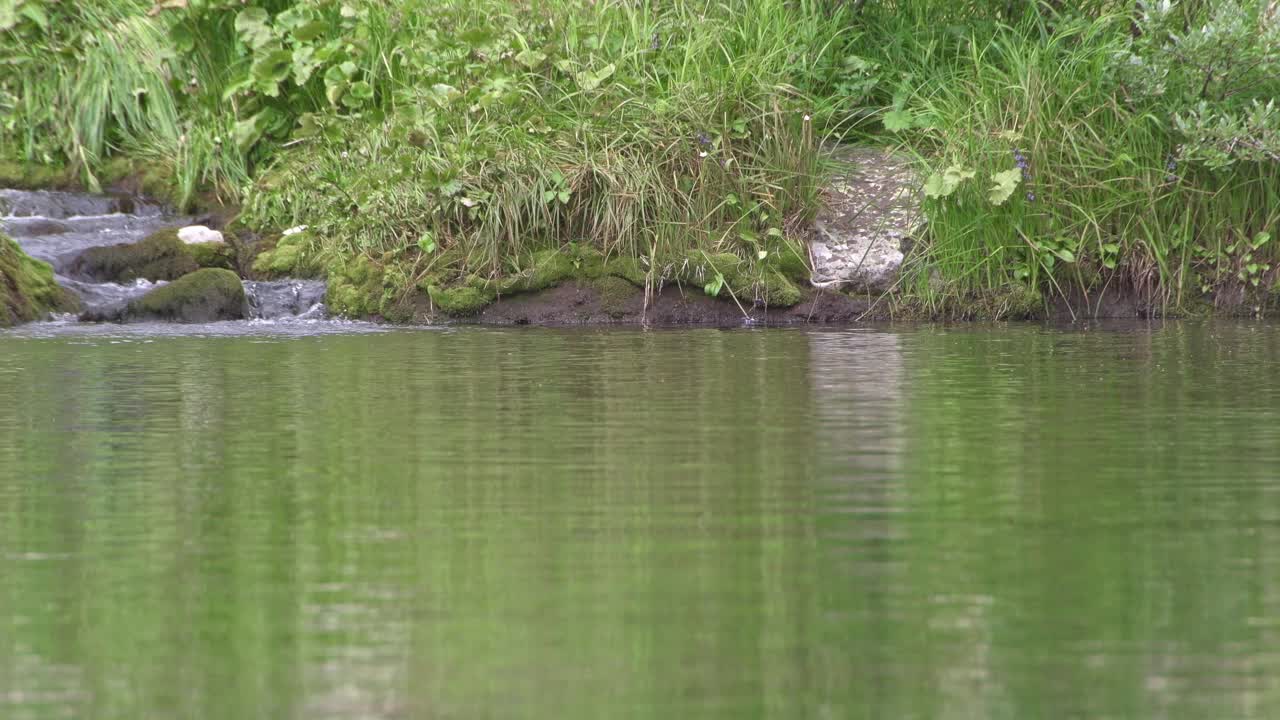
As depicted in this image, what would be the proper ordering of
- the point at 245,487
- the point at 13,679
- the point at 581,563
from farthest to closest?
the point at 245,487 < the point at 581,563 < the point at 13,679

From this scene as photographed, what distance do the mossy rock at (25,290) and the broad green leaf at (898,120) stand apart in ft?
18.4

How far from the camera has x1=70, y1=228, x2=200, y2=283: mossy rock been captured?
455 inches

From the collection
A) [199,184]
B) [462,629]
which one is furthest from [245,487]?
[199,184]

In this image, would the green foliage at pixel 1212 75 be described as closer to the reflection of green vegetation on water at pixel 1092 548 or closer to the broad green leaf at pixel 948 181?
→ the broad green leaf at pixel 948 181

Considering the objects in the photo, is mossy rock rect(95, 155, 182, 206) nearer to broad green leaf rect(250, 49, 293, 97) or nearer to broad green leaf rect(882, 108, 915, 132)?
broad green leaf rect(250, 49, 293, 97)

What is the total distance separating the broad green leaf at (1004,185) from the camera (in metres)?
10.4

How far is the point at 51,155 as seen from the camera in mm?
13359

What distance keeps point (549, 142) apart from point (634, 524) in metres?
7.56

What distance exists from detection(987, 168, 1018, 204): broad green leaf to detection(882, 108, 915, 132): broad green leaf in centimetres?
108

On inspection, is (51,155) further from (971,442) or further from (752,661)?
(752,661)

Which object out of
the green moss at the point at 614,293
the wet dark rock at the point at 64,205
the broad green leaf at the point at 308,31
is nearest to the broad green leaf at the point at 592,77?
the green moss at the point at 614,293

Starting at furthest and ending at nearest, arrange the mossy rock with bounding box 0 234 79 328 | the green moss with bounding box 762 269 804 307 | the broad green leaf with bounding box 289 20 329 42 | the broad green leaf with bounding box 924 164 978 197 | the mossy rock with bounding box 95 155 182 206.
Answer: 1. the mossy rock with bounding box 95 155 182 206
2. the broad green leaf with bounding box 289 20 329 42
3. the green moss with bounding box 762 269 804 307
4. the mossy rock with bounding box 0 234 79 328
5. the broad green leaf with bounding box 924 164 978 197

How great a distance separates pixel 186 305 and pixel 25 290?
1.02 meters

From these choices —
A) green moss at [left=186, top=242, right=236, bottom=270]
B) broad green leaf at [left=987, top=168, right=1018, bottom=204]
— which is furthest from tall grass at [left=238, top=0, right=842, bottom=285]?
broad green leaf at [left=987, top=168, right=1018, bottom=204]
